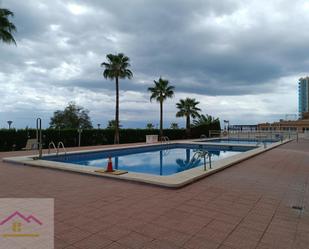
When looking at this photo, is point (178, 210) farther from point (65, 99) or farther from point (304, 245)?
point (65, 99)

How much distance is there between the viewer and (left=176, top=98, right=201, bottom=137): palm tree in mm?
27562

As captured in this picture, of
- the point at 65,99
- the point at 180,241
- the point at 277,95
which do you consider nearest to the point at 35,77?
the point at 65,99

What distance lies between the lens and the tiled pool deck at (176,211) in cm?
251

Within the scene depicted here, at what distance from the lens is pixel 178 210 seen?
138 inches

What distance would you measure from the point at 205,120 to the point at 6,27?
24979 millimetres

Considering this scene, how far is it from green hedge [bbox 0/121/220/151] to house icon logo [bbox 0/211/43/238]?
1157cm

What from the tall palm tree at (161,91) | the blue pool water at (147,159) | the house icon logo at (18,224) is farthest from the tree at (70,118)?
the house icon logo at (18,224)

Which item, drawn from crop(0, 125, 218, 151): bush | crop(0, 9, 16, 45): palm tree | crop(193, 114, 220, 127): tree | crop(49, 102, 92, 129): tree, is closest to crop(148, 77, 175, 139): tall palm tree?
crop(0, 125, 218, 151): bush

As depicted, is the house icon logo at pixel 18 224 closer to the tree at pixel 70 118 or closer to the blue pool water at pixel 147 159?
the blue pool water at pixel 147 159

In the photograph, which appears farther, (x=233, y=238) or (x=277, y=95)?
(x=277, y=95)

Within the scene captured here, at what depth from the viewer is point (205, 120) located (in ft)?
99.5

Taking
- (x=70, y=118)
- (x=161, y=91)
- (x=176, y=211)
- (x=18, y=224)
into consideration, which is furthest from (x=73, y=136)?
(x=176, y=211)

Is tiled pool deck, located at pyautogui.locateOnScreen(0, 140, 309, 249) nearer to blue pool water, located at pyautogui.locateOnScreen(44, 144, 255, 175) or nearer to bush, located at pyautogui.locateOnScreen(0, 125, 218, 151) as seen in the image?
blue pool water, located at pyautogui.locateOnScreen(44, 144, 255, 175)

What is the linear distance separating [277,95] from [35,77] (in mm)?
27227
